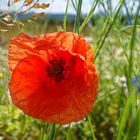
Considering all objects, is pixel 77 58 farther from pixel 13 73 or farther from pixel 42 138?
pixel 42 138

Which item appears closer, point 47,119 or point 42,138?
point 47,119

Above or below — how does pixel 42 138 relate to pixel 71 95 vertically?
below

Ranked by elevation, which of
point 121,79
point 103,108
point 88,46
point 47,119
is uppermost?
point 88,46

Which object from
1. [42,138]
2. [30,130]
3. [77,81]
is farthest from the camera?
[30,130]

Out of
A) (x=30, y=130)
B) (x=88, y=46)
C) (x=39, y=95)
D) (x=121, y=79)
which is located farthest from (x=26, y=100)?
(x=121, y=79)

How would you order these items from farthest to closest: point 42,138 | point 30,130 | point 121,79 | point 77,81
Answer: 1. point 121,79
2. point 30,130
3. point 42,138
4. point 77,81
